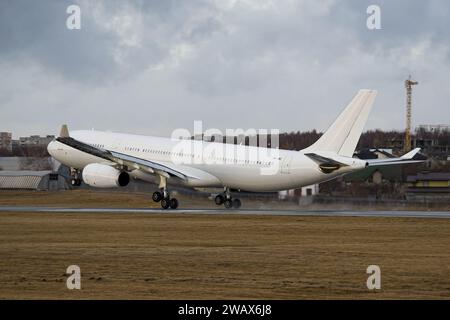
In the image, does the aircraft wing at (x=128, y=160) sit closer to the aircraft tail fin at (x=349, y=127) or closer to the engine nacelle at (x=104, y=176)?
the engine nacelle at (x=104, y=176)

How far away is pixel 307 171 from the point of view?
56344 millimetres

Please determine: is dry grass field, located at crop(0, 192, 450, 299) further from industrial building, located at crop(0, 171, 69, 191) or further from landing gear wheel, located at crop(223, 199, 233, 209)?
Result: industrial building, located at crop(0, 171, 69, 191)

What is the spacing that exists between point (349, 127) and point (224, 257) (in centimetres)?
2676

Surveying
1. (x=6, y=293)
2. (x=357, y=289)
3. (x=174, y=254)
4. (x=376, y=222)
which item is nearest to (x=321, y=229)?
(x=376, y=222)

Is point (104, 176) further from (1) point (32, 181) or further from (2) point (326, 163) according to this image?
(1) point (32, 181)

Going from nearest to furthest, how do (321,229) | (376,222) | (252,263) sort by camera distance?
(252,263) < (321,229) < (376,222)

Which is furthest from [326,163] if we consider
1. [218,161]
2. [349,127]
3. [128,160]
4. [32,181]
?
[32,181]

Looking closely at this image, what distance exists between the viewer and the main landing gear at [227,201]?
62844 mm

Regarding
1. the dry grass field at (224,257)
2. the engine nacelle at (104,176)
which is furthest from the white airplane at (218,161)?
the dry grass field at (224,257)

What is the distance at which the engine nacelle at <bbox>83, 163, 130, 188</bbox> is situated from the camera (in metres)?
61.1
